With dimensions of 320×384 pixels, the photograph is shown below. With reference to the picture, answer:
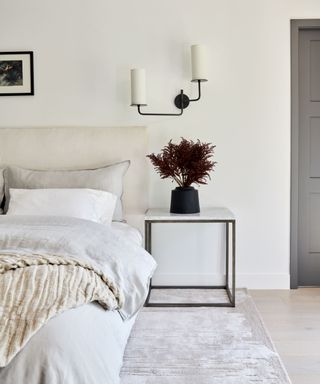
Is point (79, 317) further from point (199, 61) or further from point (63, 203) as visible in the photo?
point (199, 61)

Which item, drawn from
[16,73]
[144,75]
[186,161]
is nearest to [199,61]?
[144,75]

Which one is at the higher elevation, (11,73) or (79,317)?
(11,73)

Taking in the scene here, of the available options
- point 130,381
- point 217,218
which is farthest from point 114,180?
point 130,381

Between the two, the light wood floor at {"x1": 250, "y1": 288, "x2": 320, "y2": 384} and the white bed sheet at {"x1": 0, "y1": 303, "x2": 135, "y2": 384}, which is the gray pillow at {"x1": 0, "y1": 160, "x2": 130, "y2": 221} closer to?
the light wood floor at {"x1": 250, "y1": 288, "x2": 320, "y2": 384}

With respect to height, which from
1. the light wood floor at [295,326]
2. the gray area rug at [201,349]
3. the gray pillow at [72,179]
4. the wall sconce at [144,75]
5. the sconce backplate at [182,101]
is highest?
the wall sconce at [144,75]

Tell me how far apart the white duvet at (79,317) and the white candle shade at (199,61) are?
150 cm

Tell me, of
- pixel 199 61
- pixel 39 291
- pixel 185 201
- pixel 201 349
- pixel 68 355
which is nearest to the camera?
pixel 68 355

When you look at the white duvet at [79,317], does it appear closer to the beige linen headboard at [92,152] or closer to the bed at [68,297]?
the bed at [68,297]

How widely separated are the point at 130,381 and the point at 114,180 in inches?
60.4

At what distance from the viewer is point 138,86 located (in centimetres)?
341

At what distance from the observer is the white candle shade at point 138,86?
134 inches

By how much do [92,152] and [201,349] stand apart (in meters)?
1.70

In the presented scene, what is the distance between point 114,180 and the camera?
3334mm

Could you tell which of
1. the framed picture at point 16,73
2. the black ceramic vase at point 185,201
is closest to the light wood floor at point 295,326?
the black ceramic vase at point 185,201
